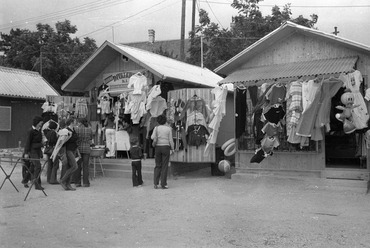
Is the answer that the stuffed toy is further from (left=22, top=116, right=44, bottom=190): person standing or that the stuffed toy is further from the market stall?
(left=22, top=116, right=44, bottom=190): person standing

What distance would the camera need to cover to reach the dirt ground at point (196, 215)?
18.7 ft

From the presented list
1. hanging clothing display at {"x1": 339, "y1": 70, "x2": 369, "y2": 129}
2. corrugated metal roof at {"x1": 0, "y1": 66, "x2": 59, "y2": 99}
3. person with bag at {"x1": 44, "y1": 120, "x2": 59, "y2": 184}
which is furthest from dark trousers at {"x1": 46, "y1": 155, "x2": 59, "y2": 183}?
corrugated metal roof at {"x1": 0, "y1": 66, "x2": 59, "y2": 99}

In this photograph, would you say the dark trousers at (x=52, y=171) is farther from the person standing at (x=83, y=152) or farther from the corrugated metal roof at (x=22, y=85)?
the corrugated metal roof at (x=22, y=85)

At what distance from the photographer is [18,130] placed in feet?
63.5

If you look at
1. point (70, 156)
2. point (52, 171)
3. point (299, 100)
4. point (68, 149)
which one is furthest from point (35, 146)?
point (299, 100)

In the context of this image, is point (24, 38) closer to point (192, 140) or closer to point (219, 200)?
point (192, 140)

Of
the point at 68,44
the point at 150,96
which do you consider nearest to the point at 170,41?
the point at 68,44

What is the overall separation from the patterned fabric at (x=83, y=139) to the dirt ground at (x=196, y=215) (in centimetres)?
106

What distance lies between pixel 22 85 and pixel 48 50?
583cm

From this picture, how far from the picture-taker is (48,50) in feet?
83.4

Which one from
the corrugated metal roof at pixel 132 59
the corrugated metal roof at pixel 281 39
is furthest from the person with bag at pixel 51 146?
the corrugated metal roof at pixel 281 39

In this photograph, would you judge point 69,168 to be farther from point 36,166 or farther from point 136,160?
point 136,160

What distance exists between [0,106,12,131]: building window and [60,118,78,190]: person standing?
1004cm

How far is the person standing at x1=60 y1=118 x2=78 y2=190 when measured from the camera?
9852 millimetres
